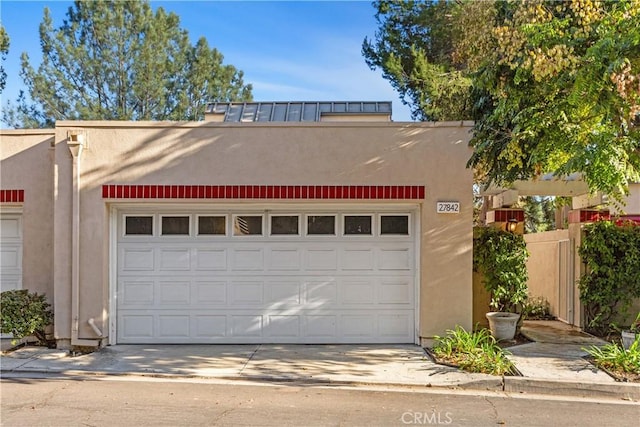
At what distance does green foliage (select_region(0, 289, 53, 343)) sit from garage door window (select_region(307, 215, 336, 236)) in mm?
4406

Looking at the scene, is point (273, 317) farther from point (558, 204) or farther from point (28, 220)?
point (558, 204)

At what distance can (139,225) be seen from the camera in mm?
9672

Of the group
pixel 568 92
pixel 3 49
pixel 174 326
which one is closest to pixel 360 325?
pixel 174 326

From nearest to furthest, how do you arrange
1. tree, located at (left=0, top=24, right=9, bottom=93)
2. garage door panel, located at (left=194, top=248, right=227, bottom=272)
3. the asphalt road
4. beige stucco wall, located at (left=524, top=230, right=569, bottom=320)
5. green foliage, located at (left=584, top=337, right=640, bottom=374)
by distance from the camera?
1. the asphalt road
2. green foliage, located at (left=584, top=337, right=640, bottom=374)
3. garage door panel, located at (left=194, top=248, right=227, bottom=272)
4. beige stucco wall, located at (left=524, top=230, right=569, bottom=320)
5. tree, located at (left=0, top=24, right=9, bottom=93)

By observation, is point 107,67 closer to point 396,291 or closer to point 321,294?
point 321,294

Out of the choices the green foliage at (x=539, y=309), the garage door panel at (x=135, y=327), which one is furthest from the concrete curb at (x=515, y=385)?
the green foliage at (x=539, y=309)

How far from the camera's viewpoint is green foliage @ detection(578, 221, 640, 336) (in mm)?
10000

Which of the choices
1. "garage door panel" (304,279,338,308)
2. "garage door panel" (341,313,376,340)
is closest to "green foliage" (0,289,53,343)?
"garage door panel" (304,279,338,308)

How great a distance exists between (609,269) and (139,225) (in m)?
8.12

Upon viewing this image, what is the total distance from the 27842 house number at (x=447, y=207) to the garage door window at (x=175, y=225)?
4.16 metres

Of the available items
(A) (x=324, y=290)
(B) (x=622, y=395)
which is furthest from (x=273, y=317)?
(B) (x=622, y=395)

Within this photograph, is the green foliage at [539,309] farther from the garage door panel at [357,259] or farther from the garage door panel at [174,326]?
the garage door panel at [174,326]

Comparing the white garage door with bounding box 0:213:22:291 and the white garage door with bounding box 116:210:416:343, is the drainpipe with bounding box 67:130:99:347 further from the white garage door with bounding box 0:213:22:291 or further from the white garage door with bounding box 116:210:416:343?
the white garage door with bounding box 0:213:22:291

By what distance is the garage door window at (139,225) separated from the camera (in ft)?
31.7
